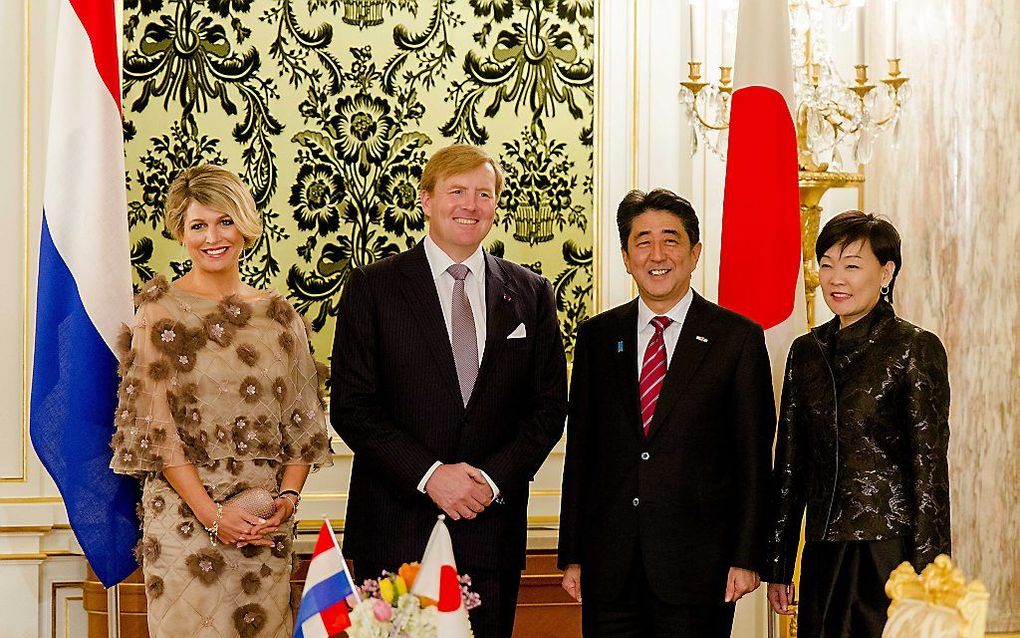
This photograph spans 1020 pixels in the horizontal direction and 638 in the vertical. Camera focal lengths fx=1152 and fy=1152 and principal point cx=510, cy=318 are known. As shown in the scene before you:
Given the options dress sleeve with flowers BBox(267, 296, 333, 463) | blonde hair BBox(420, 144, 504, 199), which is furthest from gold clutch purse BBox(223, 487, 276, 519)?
blonde hair BBox(420, 144, 504, 199)

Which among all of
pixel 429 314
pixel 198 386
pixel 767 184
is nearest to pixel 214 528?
pixel 198 386

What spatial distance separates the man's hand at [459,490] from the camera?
288 centimetres

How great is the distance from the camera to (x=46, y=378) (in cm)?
316

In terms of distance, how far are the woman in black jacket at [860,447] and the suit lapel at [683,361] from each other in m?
0.25

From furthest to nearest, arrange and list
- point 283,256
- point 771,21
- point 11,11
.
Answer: point 283,256, point 11,11, point 771,21

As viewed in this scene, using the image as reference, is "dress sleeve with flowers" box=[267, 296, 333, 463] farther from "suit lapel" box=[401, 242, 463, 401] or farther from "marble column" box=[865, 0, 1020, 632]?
"marble column" box=[865, 0, 1020, 632]

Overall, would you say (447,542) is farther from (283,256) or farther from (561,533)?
(283,256)

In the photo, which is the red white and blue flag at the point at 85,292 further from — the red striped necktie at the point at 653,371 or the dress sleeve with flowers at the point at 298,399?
the red striped necktie at the point at 653,371

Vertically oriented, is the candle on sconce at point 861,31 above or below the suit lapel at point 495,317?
above

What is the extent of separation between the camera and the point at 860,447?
2693 mm

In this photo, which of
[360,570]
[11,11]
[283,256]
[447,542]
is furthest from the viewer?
[283,256]

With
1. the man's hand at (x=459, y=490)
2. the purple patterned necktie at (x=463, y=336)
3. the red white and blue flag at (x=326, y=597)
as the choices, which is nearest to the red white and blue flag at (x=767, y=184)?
the purple patterned necktie at (x=463, y=336)

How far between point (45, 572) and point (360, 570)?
1.43 metres

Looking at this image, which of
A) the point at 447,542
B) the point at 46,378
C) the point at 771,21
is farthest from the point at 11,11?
the point at 447,542
